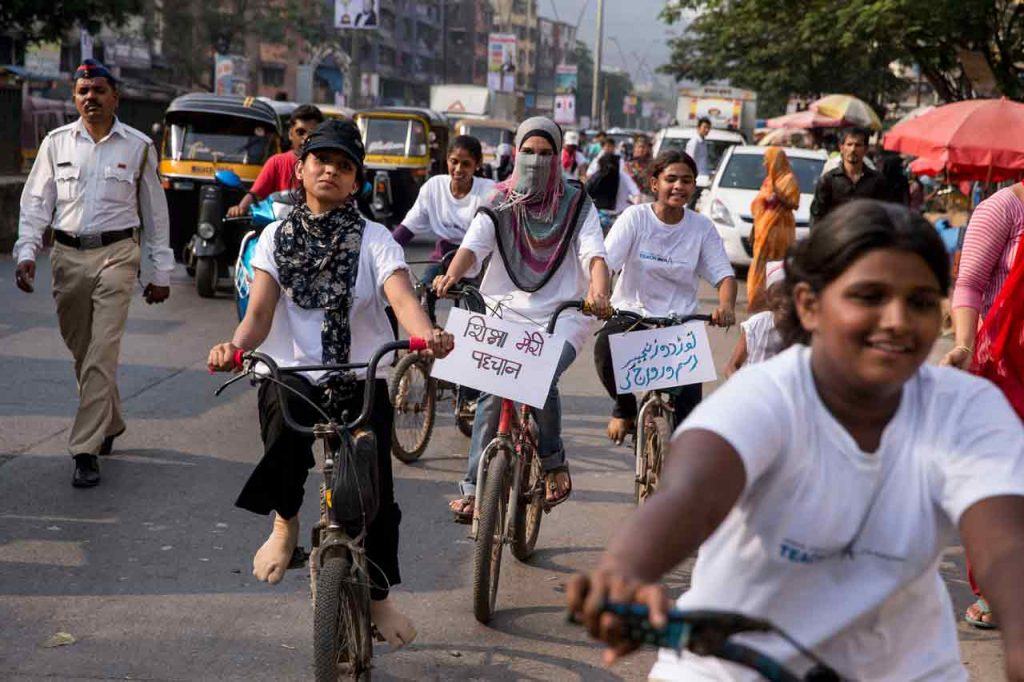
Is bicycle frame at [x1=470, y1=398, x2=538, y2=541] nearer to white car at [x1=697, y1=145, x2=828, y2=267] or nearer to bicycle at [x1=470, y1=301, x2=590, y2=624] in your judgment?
bicycle at [x1=470, y1=301, x2=590, y2=624]

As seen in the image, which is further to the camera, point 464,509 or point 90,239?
point 90,239

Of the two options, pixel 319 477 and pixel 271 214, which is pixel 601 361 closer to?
pixel 319 477

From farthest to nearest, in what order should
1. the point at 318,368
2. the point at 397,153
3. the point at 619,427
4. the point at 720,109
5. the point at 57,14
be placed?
the point at 720,109
the point at 57,14
the point at 397,153
the point at 619,427
the point at 318,368

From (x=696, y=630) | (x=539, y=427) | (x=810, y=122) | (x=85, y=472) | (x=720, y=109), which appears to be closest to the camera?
(x=696, y=630)

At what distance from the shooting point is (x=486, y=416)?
6.02m

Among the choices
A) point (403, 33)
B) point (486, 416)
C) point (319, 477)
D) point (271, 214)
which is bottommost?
point (319, 477)

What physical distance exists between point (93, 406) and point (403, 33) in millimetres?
97473

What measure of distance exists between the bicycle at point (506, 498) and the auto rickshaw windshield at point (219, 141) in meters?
12.1

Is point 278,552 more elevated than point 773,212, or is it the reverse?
point 773,212

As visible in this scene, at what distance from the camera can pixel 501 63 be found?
241ft

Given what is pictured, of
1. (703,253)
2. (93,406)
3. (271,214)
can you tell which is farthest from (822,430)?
(271,214)

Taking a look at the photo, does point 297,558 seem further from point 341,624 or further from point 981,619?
point 981,619

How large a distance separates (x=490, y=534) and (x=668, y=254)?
2.06 meters

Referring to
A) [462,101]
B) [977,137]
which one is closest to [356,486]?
[977,137]
